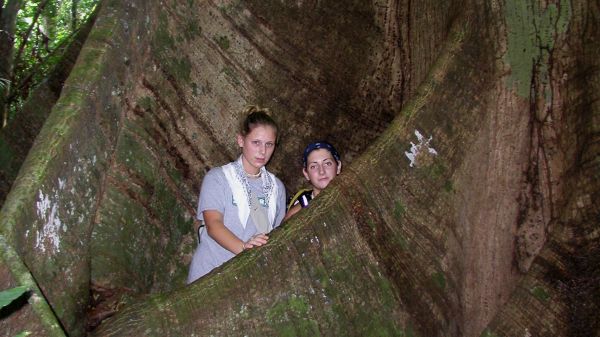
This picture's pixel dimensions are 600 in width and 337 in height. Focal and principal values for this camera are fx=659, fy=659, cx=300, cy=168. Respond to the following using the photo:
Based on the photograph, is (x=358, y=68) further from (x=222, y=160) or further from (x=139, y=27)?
(x=139, y=27)

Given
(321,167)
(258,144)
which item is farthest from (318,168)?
(258,144)

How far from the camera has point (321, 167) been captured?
299 cm

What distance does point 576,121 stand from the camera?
2.61 metres

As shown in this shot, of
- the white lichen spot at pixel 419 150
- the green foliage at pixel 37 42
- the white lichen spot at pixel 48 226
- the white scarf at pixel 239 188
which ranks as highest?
the green foliage at pixel 37 42

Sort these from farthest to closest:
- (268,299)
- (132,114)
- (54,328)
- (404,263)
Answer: (132,114) < (404,263) < (268,299) < (54,328)

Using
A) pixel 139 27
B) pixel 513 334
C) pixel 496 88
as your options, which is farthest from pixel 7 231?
pixel 496 88

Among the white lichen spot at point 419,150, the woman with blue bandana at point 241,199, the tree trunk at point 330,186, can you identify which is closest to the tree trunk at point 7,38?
the tree trunk at point 330,186

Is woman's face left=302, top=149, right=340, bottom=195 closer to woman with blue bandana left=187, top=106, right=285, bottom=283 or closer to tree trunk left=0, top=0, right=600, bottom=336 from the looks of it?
woman with blue bandana left=187, top=106, right=285, bottom=283

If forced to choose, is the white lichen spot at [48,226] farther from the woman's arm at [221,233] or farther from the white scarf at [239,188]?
the white scarf at [239,188]

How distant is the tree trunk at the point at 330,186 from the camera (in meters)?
2.29

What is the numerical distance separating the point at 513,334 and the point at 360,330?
21.6 inches

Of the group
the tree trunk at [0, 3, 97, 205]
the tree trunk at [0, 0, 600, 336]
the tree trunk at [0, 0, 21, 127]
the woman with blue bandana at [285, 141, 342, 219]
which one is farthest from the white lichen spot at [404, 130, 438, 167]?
the tree trunk at [0, 0, 21, 127]

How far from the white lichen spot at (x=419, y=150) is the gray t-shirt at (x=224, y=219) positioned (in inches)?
26.7

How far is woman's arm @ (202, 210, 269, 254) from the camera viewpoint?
2520 millimetres
